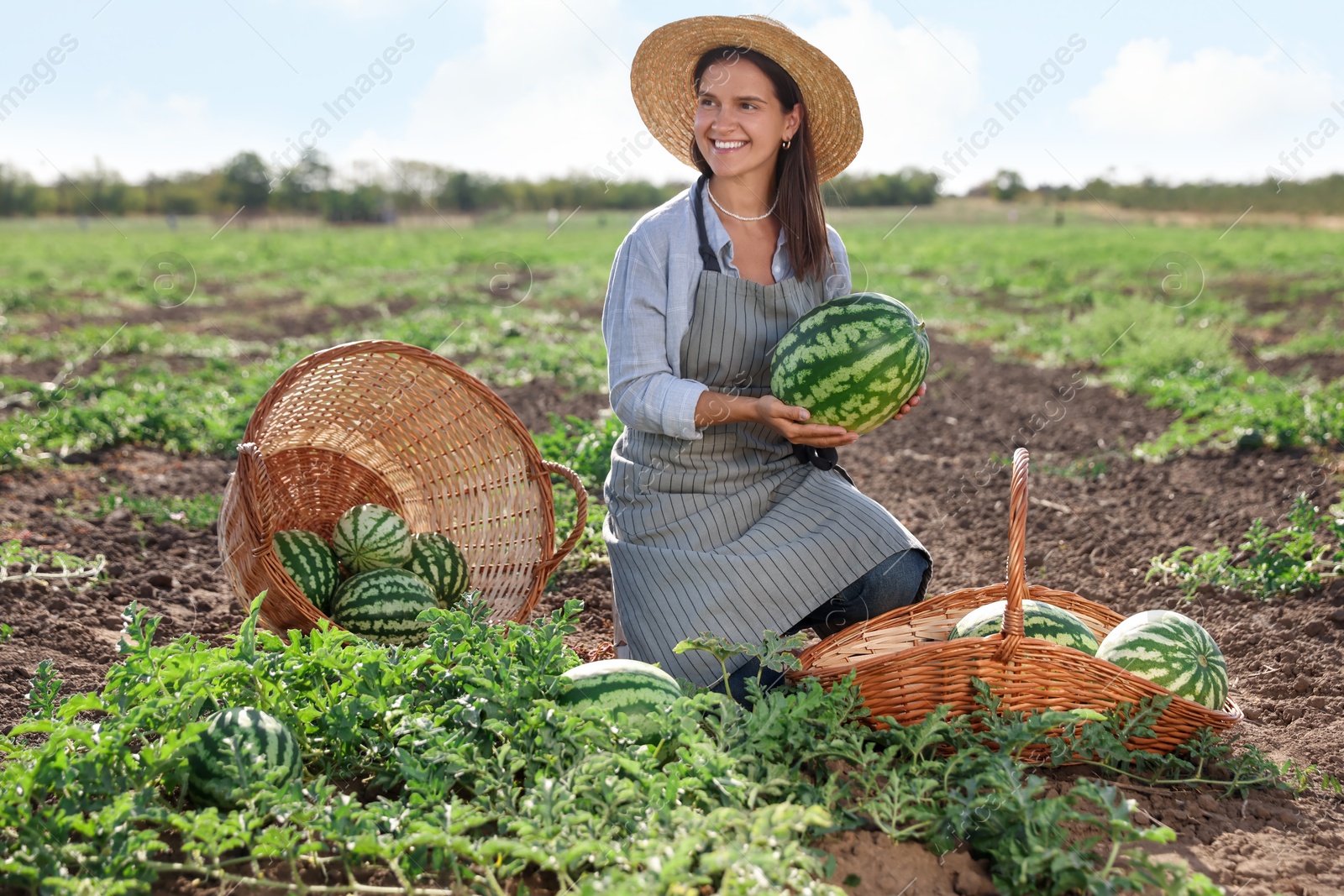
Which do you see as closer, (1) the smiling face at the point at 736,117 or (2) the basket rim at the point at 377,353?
(2) the basket rim at the point at 377,353

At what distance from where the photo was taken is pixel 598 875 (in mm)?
1860

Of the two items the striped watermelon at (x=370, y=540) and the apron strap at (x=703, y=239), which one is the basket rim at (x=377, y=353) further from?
the apron strap at (x=703, y=239)

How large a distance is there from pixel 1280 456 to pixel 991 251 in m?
23.6

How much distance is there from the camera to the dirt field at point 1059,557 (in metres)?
2.46

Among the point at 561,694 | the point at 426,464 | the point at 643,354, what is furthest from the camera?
the point at 426,464

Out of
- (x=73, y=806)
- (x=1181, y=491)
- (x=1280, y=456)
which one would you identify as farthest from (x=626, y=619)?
(x=1280, y=456)

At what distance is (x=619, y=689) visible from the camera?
2.40 meters

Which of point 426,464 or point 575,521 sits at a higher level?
point 426,464

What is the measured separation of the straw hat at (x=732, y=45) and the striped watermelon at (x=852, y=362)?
69 centimetres


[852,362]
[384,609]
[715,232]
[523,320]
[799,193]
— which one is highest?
[799,193]

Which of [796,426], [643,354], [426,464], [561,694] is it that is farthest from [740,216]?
[561,694]

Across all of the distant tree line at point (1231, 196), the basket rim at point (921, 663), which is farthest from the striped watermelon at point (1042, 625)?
the distant tree line at point (1231, 196)

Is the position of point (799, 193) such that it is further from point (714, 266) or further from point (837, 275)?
point (714, 266)

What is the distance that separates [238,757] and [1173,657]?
2.32 metres
